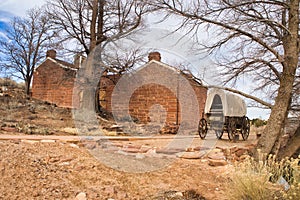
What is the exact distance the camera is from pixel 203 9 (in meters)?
4.74

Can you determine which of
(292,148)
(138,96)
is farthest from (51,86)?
(292,148)

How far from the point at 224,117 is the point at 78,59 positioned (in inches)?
313

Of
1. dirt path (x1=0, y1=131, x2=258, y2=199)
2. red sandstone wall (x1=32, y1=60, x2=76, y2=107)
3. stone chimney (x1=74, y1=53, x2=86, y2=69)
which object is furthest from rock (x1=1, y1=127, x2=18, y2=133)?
red sandstone wall (x1=32, y1=60, x2=76, y2=107)

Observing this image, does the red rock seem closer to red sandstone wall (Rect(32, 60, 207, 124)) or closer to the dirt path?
the dirt path

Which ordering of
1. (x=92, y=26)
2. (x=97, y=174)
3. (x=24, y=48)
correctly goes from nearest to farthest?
1. (x=97, y=174)
2. (x=92, y=26)
3. (x=24, y=48)

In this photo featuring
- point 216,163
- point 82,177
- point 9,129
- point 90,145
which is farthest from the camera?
point 9,129

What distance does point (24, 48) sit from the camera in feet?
58.7

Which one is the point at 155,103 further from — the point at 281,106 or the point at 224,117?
the point at 281,106

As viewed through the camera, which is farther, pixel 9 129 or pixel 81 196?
pixel 9 129

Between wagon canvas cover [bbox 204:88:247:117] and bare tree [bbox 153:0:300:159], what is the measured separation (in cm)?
273

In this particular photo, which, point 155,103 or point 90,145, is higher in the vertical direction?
point 155,103

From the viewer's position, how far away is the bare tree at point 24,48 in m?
17.6

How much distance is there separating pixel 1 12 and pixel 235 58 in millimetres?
7185

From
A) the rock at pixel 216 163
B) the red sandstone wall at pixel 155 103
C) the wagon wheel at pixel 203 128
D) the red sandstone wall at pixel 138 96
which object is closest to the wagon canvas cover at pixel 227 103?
the wagon wheel at pixel 203 128
